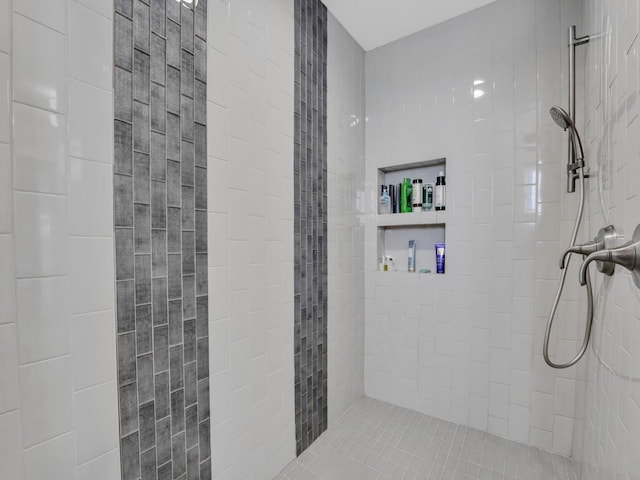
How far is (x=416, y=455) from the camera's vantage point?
4.75 ft

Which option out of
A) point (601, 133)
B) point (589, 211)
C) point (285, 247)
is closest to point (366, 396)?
point (285, 247)

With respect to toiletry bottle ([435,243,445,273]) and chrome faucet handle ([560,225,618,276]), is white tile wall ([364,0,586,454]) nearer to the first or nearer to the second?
toiletry bottle ([435,243,445,273])

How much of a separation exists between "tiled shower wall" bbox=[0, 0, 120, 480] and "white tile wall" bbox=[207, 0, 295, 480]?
329 mm

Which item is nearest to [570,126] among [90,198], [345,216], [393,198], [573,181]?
[573,181]

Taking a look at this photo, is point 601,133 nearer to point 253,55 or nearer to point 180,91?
point 253,55

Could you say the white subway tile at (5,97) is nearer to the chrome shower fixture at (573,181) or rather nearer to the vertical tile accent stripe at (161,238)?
the vertical tile accent stripe at (161,238)

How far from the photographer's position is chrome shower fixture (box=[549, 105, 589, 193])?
1150 millimetres

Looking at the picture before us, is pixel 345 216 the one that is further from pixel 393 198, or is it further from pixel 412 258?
pixel 412 258

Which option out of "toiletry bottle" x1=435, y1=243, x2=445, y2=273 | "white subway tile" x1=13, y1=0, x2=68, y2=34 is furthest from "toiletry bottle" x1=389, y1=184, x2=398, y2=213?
"white subway tile" x1=13, y1=0, x2=68, y2=34

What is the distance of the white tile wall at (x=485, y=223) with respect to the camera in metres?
1.47

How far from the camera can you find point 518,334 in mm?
1548

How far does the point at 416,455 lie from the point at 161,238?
1.50 metres

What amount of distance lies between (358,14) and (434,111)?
0.69 metres

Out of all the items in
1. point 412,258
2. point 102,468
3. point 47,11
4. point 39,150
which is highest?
point 47,11
